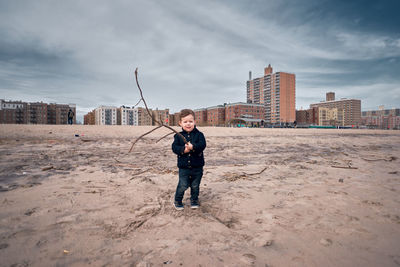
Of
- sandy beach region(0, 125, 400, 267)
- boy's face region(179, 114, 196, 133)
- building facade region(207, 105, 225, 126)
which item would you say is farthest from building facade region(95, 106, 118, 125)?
boy's face region(179, 114, 196, 133)

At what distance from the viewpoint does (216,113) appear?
110188 millimetres

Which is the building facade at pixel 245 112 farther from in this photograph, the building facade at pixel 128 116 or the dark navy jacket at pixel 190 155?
the dark navy jacket at pixel 190 155

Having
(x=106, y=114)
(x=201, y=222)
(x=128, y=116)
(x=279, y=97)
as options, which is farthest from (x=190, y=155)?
(x=106, y=114)

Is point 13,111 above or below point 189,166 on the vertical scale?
above

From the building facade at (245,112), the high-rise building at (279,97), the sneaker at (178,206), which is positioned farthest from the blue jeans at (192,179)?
the high-rise building at (279,97)

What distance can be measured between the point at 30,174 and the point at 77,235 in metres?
3.01

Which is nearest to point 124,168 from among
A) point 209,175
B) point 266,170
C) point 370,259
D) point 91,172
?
point 91,172

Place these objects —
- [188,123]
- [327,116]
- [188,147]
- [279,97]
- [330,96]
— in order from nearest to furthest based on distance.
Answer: [188,147] < [188,123] < [279,97] < [327,116] < [330,96]

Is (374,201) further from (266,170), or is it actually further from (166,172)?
(166,172)

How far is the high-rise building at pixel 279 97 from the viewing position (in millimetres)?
109312

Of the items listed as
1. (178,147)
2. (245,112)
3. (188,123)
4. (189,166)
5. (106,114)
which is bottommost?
(189,166)

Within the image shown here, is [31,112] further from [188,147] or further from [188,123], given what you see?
[188,147]

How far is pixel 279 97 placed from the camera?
110 m

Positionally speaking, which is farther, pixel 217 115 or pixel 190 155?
pixel 217 115
